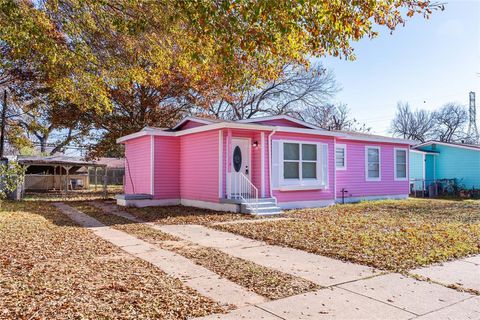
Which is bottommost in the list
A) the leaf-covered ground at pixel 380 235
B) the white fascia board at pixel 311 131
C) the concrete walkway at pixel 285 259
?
the concrete walkway at pixel 285 259

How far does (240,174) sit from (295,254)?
6.00 metres

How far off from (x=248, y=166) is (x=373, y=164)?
6433mm

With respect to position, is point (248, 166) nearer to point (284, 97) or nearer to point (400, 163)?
point (400, 163)

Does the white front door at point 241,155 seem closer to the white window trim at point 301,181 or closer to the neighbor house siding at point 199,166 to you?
the neighbor house siding at point 199,166

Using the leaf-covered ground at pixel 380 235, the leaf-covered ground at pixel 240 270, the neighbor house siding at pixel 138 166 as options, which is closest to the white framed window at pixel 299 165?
the leaf-covered ground at pixel 380 235

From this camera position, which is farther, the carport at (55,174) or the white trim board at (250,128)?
the carport at (55,174)

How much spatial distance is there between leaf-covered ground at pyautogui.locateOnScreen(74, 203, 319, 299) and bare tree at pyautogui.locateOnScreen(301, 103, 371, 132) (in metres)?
29.7

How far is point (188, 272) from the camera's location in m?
4.69

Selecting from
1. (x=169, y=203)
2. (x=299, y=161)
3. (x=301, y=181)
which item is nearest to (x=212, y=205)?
(x=169, y=203)

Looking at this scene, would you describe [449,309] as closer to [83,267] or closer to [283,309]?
[283,309]

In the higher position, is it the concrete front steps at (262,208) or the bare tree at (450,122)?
the bare tree at (450,122)

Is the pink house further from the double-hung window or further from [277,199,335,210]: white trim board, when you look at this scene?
the double-hung window

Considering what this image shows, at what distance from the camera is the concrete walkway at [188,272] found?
3768 mm

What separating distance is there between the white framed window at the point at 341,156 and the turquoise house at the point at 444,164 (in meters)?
7.33
